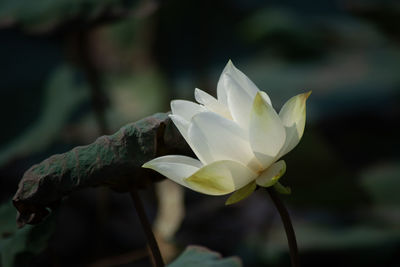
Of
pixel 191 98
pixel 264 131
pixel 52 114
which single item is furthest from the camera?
pixel 191 98

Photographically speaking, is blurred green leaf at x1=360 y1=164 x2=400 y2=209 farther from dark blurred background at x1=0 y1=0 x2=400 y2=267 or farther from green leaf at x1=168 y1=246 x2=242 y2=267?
green leaf at x1=168 y1=246 x2=242 y2=267

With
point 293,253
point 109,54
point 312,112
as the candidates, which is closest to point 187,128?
point 293,253

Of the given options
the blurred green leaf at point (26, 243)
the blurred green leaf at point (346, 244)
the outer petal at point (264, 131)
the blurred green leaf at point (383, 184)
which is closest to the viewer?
the outer petal at point (264, 131)

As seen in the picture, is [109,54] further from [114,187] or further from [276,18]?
[114,187]

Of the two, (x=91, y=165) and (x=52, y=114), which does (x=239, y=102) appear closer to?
(x=91, y=165)

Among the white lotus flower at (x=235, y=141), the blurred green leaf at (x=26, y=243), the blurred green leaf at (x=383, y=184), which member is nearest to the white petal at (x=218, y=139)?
the white lotus flower at (x=235, y=141)

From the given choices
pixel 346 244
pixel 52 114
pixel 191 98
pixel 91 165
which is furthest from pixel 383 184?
pixel 91 165

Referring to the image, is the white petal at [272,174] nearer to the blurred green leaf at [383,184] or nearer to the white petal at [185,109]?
the white petal at [185,109]
